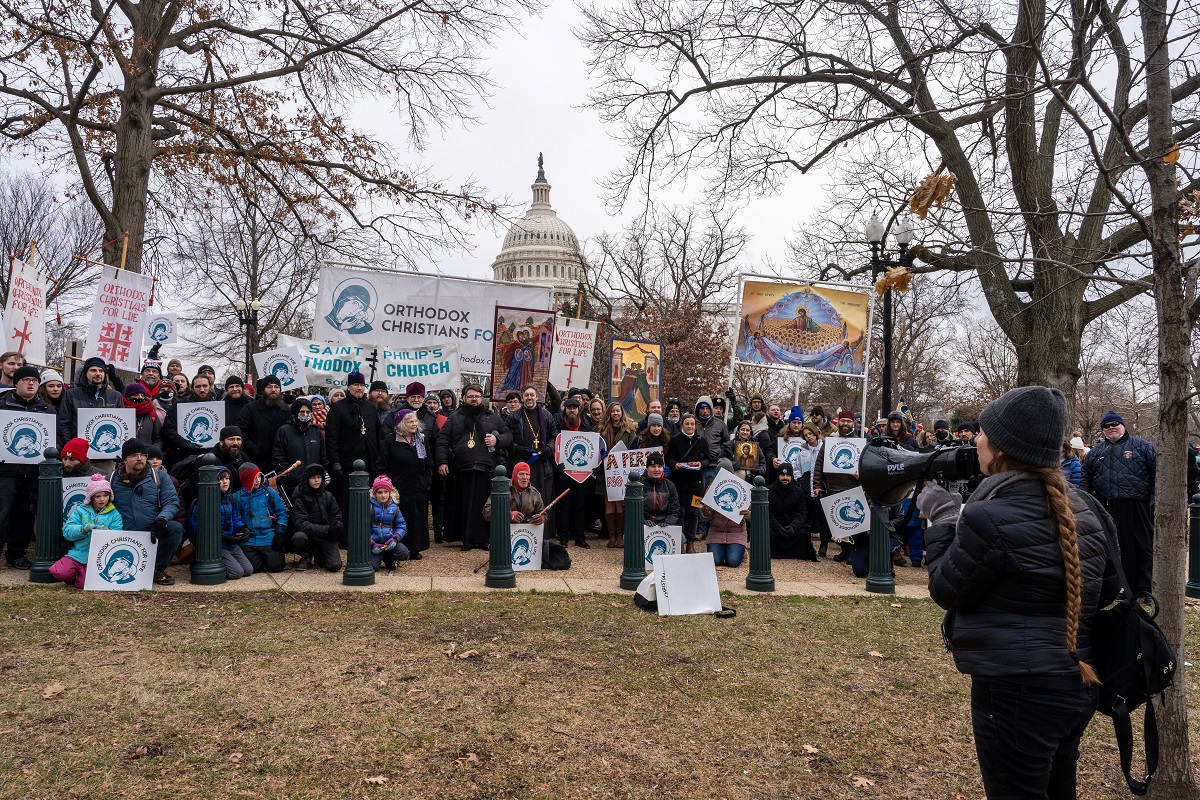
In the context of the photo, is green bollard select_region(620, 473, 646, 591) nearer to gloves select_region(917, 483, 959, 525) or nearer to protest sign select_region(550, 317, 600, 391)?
protest sign select_region(550, 317, 600, 391)

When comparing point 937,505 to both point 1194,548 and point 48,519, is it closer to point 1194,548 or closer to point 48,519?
point 48,519

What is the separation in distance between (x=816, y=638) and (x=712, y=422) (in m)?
4.81

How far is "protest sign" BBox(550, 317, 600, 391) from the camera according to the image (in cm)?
1386

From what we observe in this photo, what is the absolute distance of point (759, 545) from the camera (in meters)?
9.19

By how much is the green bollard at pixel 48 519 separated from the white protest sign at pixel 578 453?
5353 mm

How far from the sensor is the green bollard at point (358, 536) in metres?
8.52

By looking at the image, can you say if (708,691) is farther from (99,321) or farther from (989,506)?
(99,321)

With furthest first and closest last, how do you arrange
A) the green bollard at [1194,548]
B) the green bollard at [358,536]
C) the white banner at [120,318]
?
1. the white banner at [120,318]
2. the green bollard at [1194,548]
3. the green bollard at [358,536]

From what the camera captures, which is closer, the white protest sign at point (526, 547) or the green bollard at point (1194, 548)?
the white protest sign at point (526, 547)

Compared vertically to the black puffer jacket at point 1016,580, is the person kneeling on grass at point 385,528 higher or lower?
lower

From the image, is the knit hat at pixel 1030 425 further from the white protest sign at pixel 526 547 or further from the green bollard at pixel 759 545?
the white protest sign at pixel 526 547

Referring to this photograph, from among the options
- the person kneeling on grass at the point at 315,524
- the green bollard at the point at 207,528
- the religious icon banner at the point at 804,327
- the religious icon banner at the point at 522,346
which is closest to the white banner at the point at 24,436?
the green bollard at the point at 207,528

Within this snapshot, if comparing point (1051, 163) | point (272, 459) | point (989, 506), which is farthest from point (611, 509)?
point (989, 506)

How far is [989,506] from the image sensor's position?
9.21ft
